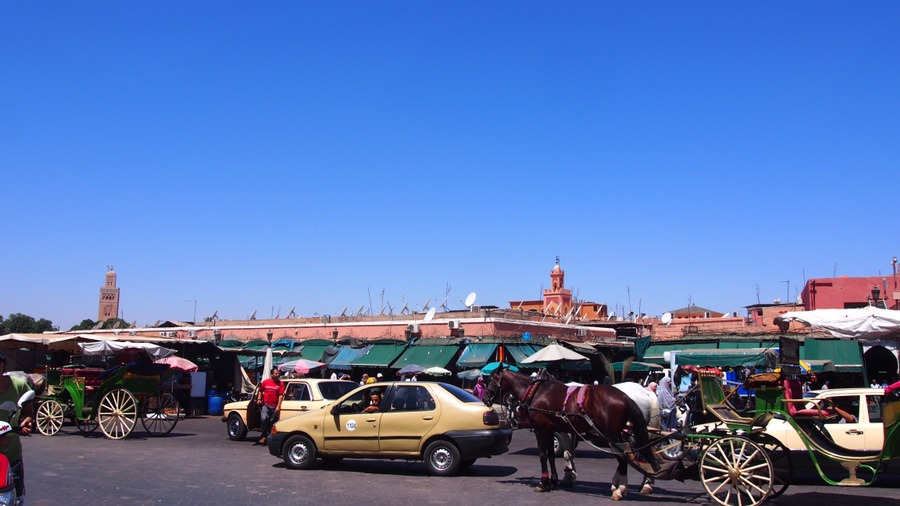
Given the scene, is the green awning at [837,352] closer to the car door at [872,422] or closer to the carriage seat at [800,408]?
the car door at [872,422]

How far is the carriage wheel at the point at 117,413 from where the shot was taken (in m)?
18.5

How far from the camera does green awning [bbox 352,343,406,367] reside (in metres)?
32.7

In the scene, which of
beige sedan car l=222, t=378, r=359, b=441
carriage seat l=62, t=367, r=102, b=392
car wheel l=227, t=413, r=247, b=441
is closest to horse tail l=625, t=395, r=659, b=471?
beige sedan car l=222, t=378, r=359, b=441

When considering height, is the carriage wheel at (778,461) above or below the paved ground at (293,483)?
above

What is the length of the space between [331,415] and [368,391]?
75 cm

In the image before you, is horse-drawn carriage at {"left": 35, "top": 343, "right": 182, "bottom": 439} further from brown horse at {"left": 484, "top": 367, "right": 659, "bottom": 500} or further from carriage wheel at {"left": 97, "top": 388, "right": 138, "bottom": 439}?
brown horse at {"left": 484, "top": 367, "right": 659, "bottom": 500}

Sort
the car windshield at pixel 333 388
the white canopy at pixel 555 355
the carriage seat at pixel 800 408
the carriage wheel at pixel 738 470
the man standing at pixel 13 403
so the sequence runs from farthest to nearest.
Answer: the white canopy at pixel 555 355, the car windshield at pixel 333 388, the carriage seat at pixel 800 408, the carriage wheel at pixel 738 470, the man standing at pixel 13 403

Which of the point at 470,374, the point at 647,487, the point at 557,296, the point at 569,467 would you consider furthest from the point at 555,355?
the point at 557,296

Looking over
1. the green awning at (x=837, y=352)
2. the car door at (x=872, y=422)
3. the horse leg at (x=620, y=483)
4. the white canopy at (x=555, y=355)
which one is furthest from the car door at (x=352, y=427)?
the green awning at (x=837, y=352)

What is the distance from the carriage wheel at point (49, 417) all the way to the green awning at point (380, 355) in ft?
48.5

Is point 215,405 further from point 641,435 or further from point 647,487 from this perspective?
point 641,435

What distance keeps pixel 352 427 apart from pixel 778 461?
654 cm

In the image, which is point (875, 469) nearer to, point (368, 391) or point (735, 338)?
point (368, 391)

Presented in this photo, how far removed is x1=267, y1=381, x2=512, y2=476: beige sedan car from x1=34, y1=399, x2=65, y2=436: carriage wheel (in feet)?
27.5
